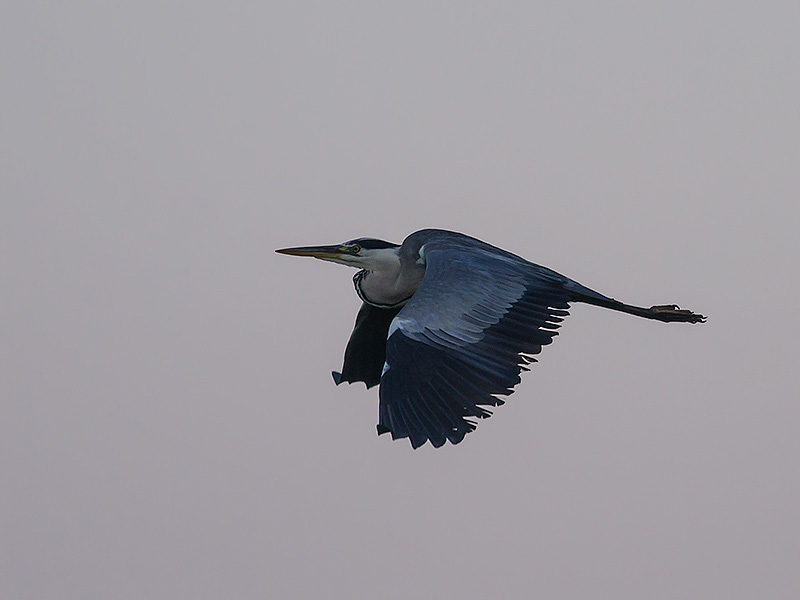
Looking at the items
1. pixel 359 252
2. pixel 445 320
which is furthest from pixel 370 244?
pixel 445 320

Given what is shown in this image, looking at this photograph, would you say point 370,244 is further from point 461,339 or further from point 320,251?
point 461,339

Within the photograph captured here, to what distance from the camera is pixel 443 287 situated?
909cm

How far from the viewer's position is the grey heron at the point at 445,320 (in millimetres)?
8086

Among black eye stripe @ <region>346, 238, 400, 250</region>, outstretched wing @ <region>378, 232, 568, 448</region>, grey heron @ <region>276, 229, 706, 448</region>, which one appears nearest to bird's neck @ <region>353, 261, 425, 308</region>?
grey heron @ <region>276, 229, 706, 448</region>

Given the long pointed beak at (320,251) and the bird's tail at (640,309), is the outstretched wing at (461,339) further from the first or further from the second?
the long pointed beak at (320,251)

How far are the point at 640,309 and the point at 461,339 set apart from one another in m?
2.41

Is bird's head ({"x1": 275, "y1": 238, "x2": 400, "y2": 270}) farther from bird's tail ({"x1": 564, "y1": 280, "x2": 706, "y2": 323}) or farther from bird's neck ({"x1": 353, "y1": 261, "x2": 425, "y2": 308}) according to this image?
bird's tail ({"x1": 564, "y1": 280, "x2": 706, "y2": 323})

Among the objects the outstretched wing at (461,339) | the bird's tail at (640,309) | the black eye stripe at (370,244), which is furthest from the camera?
the black eye stripe at (370,244)

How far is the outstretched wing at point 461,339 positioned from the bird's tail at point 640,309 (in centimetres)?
17

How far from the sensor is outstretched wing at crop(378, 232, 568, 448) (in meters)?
8.02

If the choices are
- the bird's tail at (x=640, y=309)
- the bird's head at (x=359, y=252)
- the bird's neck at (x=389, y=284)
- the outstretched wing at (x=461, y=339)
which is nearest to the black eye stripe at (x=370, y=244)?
the bird's head at (x=359, y=252)

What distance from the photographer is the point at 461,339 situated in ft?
28.3

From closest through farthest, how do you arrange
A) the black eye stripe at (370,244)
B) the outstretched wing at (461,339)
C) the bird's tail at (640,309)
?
the outstretched wing at (461,339) < the bird's tail at (640,309) < the black eye stripe at (370,244)

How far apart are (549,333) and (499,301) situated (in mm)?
472
